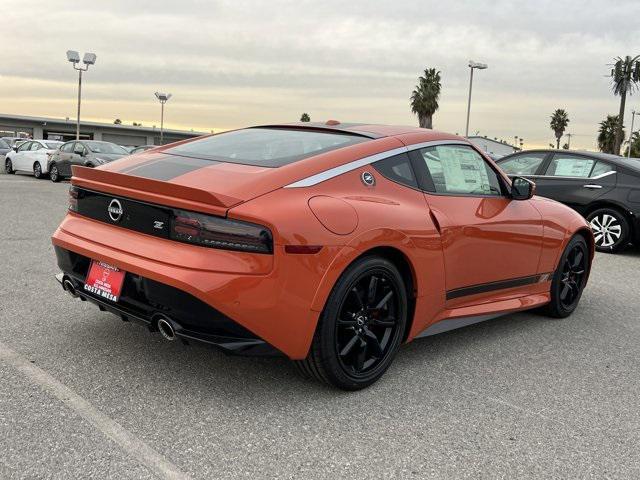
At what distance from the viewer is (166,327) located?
2963mm

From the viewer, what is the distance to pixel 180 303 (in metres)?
2.86

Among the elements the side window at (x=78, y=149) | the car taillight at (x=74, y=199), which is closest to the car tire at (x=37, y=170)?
the side window at (x=78, y=149)

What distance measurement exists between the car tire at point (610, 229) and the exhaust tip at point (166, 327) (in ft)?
24.6

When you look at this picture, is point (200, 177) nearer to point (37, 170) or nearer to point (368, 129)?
point (368, 129)

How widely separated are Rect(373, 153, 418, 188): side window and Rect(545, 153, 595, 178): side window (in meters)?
6.69

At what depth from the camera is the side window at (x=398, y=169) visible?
11.5 feet

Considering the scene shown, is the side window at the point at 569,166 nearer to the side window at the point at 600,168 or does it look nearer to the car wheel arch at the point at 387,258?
the side window at the point at 600,168

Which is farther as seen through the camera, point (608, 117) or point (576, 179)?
point (608, 117)

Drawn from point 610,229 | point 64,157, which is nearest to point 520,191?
point 610,229

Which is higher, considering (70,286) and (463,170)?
(463,170)

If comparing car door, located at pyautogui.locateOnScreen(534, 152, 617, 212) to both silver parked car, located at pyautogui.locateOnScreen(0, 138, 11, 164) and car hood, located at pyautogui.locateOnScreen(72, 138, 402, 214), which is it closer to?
car hood, located at pyautogui.locateOnScreen(72, 138, 402, 214)

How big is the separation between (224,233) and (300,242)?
1.16ft

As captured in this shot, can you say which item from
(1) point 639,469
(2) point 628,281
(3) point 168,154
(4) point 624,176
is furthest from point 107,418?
(4) point 624,176

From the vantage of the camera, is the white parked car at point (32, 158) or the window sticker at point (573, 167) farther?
the white parked car at point (32, 158)
